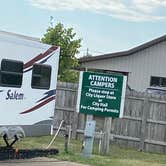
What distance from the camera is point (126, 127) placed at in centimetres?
1953

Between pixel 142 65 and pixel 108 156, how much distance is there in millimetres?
17492

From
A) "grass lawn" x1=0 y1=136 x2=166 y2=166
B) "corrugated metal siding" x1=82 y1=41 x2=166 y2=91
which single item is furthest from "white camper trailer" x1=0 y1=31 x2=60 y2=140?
"corrugated metal siding" x1=82 y1=41 x2=166 y2=91

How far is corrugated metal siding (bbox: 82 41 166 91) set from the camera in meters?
32.7

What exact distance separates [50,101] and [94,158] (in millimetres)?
1993

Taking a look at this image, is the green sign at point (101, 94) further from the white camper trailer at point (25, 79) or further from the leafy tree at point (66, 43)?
the leafy tree at point (66, 43)

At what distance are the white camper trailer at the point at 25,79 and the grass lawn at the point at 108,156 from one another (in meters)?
1.46

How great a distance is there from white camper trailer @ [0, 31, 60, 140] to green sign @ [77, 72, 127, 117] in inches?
80.4

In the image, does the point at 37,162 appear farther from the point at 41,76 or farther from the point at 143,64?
the point at 143,64

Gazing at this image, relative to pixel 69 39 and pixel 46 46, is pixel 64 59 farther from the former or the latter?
pixel 46 46

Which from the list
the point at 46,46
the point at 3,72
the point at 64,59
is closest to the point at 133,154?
the point at 46,46

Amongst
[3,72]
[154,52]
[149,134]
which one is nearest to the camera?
[3,72]

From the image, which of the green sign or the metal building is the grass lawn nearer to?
the green sign

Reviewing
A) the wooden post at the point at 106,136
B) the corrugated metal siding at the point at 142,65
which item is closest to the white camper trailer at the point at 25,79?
the wooden post at the point at 106,136

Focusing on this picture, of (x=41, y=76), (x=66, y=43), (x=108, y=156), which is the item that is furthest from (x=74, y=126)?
(x=66, y=43)
